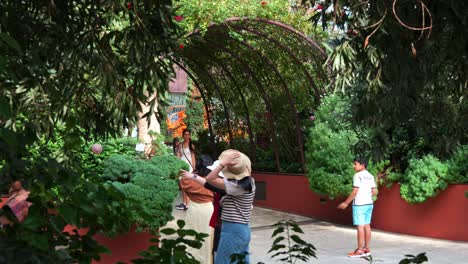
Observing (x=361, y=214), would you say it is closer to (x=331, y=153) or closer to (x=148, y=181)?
(x=331, y=153)

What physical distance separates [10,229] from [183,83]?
1633 inches

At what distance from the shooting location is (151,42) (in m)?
5.54

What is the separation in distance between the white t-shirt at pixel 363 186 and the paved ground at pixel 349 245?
0.85 m

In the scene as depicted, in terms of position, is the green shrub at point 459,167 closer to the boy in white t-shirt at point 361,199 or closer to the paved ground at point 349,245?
the paved ground at point 349,245

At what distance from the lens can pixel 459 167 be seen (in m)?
13.2

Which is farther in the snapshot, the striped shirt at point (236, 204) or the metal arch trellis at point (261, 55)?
the metal arch trellis at point (261, 55)

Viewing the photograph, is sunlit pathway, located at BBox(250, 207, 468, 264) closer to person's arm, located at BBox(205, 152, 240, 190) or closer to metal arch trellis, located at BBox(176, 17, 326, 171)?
metal arch trellis, located at BBox(176, 17, 326, 171)

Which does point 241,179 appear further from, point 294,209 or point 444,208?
point 294,209

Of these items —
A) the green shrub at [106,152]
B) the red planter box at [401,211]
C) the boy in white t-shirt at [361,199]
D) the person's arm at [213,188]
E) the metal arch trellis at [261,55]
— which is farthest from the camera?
the metal arch trellis at [261,55]

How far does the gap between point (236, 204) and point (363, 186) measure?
4.51m

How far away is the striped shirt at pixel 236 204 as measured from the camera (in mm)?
7035

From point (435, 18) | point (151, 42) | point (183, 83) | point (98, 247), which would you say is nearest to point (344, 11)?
point (435, 18)

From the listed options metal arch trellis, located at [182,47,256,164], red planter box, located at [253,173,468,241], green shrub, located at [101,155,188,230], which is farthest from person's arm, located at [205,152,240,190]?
metal arch trellis, located at [182,47,256,164]

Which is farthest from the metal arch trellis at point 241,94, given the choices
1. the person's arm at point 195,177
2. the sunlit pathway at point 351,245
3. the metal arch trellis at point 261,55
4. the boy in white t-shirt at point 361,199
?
the person's arm at point 195,177
